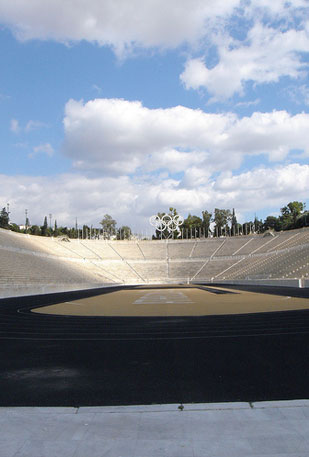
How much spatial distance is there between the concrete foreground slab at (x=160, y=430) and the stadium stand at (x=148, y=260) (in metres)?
37.9

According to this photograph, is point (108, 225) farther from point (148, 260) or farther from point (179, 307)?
point (179, 307)

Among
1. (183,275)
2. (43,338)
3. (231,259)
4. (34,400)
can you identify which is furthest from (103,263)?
(34,400)

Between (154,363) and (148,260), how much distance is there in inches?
3358

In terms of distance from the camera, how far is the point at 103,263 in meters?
85.8

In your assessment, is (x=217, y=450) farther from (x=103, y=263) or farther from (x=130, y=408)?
(x=103, y=263)

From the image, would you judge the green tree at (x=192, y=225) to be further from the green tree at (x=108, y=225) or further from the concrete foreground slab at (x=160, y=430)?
the concrete foreground slab at (x=160, y=430)

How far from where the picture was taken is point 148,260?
92.7m

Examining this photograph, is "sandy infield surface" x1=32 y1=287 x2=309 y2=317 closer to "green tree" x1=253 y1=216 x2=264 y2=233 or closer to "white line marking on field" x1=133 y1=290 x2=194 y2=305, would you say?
"white line marking on field" x1=133 y1=290 x2=194 y2=305

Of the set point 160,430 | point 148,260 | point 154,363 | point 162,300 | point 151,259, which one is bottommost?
point 162,300

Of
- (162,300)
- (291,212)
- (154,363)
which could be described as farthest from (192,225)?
(154,363)

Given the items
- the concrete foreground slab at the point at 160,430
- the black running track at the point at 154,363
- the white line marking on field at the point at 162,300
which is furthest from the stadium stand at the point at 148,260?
the concrete foreground slab at the point at 160,430

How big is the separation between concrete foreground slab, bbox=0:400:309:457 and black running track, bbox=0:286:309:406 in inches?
16.9

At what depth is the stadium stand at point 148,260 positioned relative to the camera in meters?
54.2

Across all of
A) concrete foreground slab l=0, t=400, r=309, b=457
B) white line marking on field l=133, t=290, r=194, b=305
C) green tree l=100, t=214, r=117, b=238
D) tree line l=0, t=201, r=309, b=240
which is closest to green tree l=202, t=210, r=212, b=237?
tree line l=0, t=201, r=309, b=240
